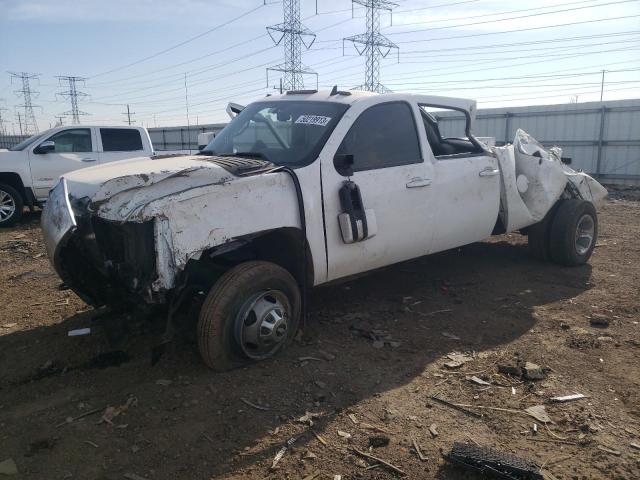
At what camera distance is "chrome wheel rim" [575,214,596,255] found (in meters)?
6.57

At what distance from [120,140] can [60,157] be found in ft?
4.33

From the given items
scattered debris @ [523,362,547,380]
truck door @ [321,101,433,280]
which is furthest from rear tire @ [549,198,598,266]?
scattered debris @ [523,362,547,380]

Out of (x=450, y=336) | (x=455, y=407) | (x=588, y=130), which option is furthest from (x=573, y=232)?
(x=588, y=130)

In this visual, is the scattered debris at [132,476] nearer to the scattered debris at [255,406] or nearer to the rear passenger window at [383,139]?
the scattered debris at [255,406]

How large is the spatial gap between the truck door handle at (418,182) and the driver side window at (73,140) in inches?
348

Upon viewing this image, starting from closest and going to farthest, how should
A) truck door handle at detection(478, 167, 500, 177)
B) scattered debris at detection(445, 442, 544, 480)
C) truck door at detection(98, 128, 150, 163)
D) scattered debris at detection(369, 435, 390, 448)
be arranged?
scattered debris at detection(445, 442, 544, 480), scattered debris at detection(369, 435, 390, 448), truck door handle at detection(478, 167, 500, 177), truck door at detection(98, 128, 150, 163)

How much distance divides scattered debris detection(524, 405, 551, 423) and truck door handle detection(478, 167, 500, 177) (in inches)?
106

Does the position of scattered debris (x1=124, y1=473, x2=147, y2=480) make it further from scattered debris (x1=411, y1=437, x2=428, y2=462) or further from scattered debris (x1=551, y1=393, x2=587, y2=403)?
scattered debris (x1=551, y1=393, x2=587, y2=403)

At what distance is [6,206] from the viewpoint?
10203 millimetres

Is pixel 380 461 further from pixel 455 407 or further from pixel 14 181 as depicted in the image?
pixel 14 181

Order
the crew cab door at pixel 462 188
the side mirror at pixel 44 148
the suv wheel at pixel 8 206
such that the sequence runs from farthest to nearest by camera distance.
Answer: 1. the side mirror at pixel 44 148
2. the suv wheel at pixel 8 206
3. the crew cab door at pixel 462 188

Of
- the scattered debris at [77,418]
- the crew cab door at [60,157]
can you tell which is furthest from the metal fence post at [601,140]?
the scattered debris at [77,418]

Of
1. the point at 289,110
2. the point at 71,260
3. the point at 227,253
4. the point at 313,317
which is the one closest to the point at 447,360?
the point at 313,317

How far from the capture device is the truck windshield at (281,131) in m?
4.23
